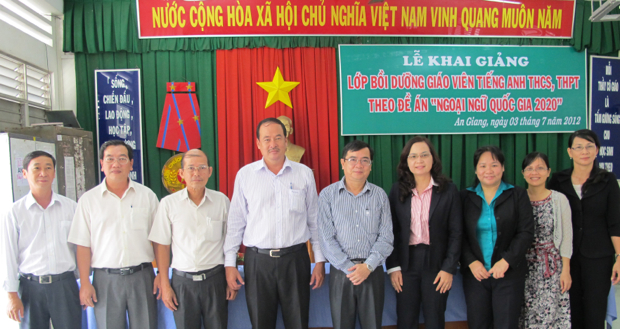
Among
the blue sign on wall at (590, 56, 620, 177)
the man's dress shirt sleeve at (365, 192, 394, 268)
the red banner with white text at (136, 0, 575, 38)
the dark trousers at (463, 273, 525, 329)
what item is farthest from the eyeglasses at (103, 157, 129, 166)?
the blue sign on wall at (590, 56, 620, 177)

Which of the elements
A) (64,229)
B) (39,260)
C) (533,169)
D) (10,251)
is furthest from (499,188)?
(10,251)

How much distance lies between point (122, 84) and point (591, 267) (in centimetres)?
462

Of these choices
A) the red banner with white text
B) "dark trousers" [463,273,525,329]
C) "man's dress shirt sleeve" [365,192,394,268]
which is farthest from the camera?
the red banner with white text

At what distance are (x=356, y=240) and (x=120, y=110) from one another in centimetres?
336

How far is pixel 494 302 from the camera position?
1.92 m

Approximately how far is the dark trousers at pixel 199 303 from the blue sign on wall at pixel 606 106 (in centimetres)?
487

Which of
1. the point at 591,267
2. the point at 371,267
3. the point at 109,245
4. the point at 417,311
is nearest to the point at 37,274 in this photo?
the point at 109,245

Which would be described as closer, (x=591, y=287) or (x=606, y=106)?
(x=591, y=287)

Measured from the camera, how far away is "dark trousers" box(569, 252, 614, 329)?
2.12 m

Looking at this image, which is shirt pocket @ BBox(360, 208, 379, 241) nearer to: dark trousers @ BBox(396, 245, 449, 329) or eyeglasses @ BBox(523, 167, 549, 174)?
dark trousers @ BBox(396, 245, 449, 329)

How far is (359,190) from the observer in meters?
1.92

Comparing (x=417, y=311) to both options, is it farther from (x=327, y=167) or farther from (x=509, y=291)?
(x=327, y=167)

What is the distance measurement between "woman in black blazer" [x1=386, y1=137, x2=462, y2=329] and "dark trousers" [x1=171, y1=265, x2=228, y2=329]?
98cm

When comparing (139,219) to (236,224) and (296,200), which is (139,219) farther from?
(296,200)
